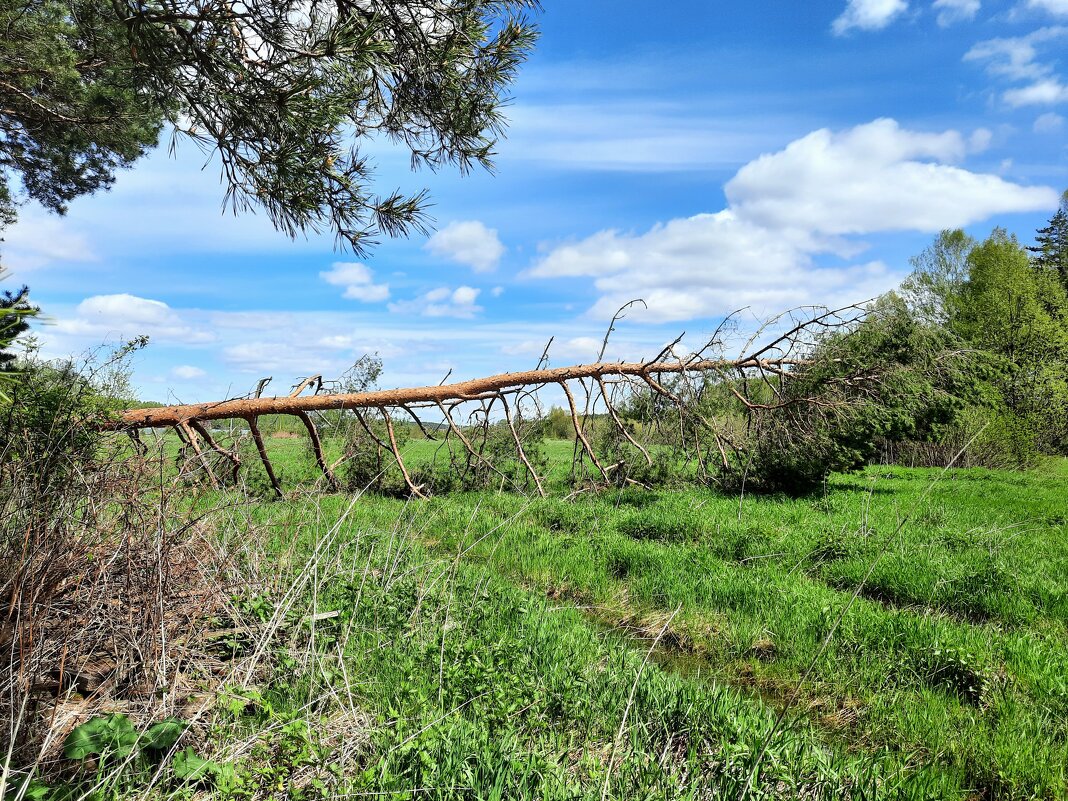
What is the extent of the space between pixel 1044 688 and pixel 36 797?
538cm

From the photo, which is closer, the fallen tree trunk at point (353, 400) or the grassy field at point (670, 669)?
the grassy field at point (670, 669)

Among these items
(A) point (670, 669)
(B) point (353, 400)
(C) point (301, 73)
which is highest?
(C) point (301, 73)

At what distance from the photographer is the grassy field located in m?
2.73

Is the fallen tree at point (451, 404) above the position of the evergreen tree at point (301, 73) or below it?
below

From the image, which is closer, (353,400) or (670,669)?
(670,669)

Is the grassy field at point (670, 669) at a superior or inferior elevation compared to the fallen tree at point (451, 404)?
inferior

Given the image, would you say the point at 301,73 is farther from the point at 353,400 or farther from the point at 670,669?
the point at 670,669

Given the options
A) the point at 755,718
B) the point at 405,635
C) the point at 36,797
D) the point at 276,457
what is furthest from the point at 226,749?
the point at 276,457

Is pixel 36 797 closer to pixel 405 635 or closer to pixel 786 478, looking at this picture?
pixel 405 635

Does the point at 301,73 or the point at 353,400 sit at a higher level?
the point at 301,73

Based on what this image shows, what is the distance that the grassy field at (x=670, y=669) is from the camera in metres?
2.73

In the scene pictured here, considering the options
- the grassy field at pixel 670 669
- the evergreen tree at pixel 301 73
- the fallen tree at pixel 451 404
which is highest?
the evergreen tree at pixel 301 73

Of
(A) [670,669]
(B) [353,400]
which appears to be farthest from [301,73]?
(A) [670,669]

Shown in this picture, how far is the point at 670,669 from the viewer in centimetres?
452
